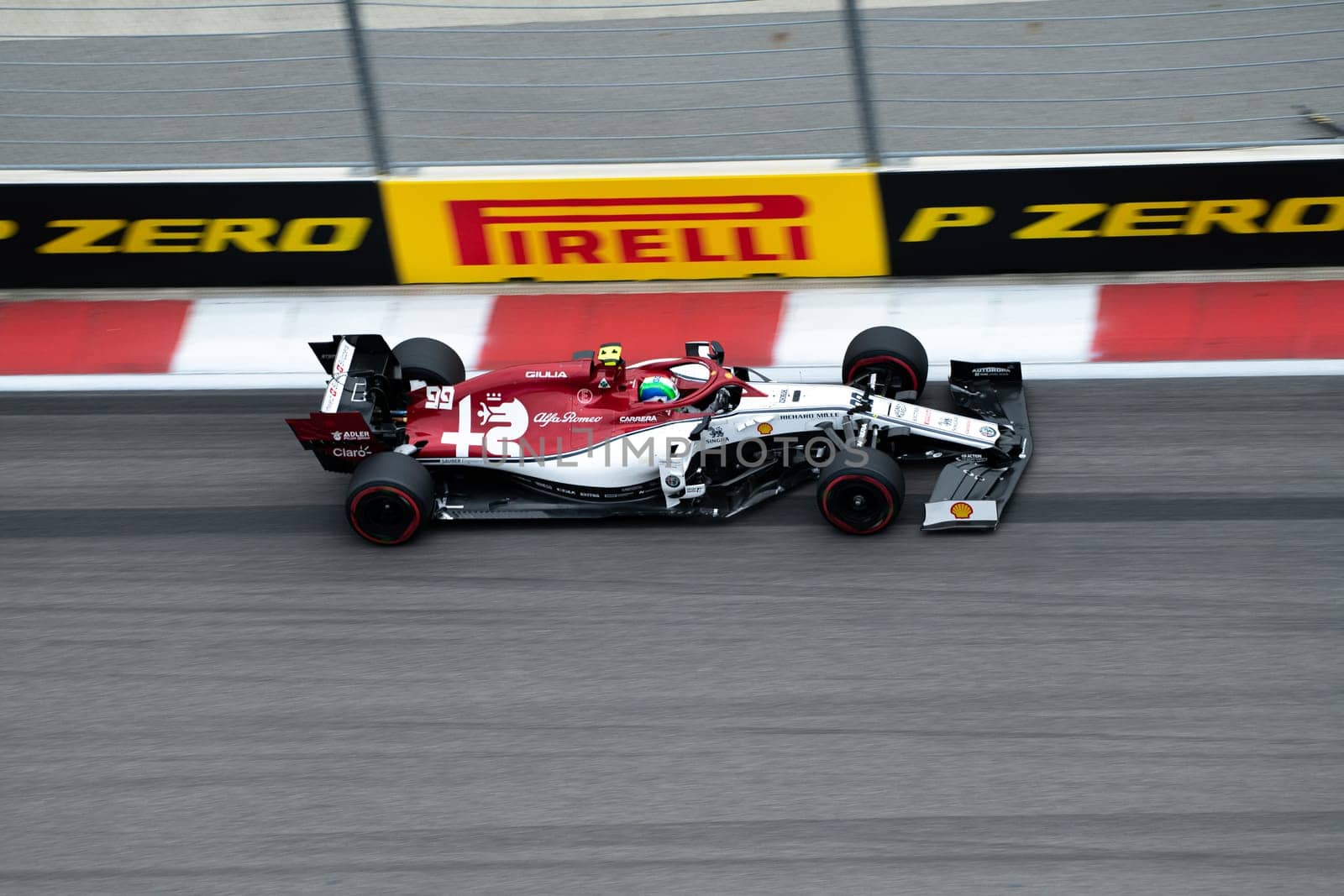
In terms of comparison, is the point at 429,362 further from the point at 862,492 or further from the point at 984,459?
the point at 984,459

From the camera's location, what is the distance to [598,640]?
6.29 metres

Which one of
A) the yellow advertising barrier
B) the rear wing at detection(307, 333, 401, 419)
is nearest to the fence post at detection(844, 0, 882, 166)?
the yellow advertising barrier

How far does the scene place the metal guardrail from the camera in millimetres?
10109

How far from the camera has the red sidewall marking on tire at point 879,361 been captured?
741 cm

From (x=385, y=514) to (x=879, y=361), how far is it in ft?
8.80

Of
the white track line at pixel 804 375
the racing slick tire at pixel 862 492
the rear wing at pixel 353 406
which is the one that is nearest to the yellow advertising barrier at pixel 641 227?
the white track line at pixel 804 375

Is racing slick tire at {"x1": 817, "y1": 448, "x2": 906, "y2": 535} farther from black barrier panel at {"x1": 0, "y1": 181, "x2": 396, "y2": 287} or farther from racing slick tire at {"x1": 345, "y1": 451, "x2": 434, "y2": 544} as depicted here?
black barrier panel at {"x1": 0, "y1": 181, "x2": 396, "y2": 287}

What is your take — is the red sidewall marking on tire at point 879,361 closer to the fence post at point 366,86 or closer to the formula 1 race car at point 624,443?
the formula 1 race car at point 624,443

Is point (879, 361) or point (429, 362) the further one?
point (429, 362)

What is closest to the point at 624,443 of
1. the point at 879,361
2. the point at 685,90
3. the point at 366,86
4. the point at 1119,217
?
the point at 879,361

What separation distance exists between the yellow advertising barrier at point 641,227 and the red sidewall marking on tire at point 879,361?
1.56 meters

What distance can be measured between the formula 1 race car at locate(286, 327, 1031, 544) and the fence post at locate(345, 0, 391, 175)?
2.09 metres

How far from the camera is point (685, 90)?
11242 millimetres

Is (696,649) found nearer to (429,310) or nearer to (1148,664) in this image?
(1148,664)
